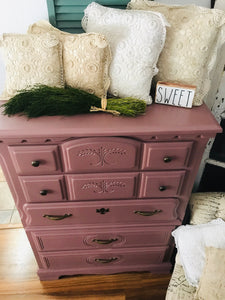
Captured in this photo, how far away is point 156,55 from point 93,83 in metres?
0.28

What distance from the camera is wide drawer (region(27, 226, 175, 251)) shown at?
1.24m

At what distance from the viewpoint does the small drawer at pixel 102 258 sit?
137 cm

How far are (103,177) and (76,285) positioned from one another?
910 mm

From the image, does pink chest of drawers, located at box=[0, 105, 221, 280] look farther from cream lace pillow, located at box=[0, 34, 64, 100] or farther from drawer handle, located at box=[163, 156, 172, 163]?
cream lace pillow, located at box=[0, 34, 64, 100]

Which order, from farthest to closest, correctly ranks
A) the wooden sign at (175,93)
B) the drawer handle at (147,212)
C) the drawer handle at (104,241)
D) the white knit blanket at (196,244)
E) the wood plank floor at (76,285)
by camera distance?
1. the wood plank floor at (76,285)
2. the drawer handle at (104,241)
3. the drawer handle at (147,212)
4. the white knit blanket at (196,244)
5. the wooden sign at (175,93)

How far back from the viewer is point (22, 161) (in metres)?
0.92

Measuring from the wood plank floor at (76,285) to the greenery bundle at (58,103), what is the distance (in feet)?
3.79

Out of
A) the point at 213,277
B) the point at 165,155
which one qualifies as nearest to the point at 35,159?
the point at 165,155

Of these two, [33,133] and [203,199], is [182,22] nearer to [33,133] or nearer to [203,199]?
[33,133]

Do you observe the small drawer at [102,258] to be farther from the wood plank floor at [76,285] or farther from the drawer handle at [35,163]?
the drawer handle at [35,163]

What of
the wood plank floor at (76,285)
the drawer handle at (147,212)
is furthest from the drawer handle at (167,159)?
the wood plank floor at (76,285)

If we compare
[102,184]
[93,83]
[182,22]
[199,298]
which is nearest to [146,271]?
[199,298]

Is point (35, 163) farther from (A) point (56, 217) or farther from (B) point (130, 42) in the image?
(B) point (130, 42)

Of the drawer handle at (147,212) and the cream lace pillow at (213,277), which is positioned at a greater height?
the drawer handle at (147,212)
